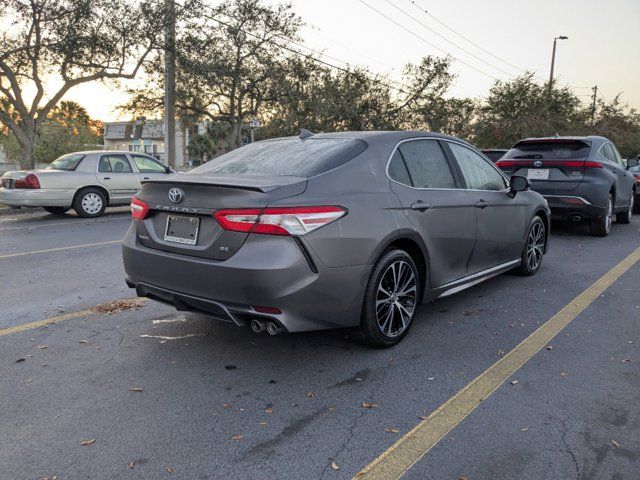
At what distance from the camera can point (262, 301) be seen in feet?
10.4

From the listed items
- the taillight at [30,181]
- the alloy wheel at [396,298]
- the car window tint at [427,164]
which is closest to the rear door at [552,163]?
the car window tint at [427,164]

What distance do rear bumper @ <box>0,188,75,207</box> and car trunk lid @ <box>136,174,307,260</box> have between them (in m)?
9.23

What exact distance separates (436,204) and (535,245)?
266cm

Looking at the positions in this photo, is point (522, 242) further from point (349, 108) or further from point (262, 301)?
point (349, 108)

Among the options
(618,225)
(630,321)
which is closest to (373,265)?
(630,321)

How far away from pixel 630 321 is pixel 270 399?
3352mm

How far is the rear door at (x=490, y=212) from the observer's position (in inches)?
190

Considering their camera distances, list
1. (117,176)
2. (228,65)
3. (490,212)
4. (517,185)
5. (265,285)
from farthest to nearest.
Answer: (228,65)
(117,176)
(517,185)
(490,212)
(265,285)

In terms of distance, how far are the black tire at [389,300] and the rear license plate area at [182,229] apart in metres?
1.22

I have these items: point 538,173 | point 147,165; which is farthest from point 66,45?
point 538,173

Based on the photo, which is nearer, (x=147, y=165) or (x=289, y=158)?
(x=289, y=158)

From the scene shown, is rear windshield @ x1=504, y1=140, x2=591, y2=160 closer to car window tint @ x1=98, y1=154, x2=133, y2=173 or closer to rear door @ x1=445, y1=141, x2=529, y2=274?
rear door @ x1=445, y1=141, x2=529, y2=274

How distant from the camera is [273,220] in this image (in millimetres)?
3141

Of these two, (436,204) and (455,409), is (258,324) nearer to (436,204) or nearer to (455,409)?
(455,409)
